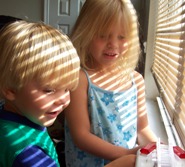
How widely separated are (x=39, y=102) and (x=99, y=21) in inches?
13.8

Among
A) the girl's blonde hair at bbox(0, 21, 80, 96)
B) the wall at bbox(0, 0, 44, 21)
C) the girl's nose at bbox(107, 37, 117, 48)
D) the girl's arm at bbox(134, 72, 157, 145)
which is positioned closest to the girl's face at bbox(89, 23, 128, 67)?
the girl's nose at bbox(107, 37, 117, 48)

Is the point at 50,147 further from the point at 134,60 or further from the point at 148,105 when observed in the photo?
the point at 148,105

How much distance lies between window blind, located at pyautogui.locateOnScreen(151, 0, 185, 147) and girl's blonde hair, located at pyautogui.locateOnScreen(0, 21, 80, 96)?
49 centimetres

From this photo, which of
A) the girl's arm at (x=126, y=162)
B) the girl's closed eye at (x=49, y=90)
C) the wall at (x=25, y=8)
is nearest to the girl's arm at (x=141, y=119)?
the girl's arm at (x=126, y=162)

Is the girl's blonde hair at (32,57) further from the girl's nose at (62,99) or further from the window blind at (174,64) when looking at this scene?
the window blind at (174,64)

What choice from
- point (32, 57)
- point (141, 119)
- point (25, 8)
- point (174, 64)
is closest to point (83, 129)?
point (141, 119)

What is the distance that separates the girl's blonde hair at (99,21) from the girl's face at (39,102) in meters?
0.29

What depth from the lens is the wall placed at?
2643 millimetres

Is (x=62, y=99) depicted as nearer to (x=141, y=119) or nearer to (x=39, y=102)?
(x=39, y=102)

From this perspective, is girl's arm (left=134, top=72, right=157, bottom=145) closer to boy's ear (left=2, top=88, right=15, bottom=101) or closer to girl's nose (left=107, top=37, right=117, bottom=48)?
girl's nose (left=107, top=37, right=117, bottom=48)

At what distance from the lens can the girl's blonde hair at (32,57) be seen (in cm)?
60

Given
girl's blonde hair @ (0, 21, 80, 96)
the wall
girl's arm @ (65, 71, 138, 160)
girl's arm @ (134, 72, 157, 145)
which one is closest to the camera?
girl's blonde hair @ (0, 21, 80, 96)

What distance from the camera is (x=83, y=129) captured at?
0.87 meters

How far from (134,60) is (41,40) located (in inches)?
18.9
